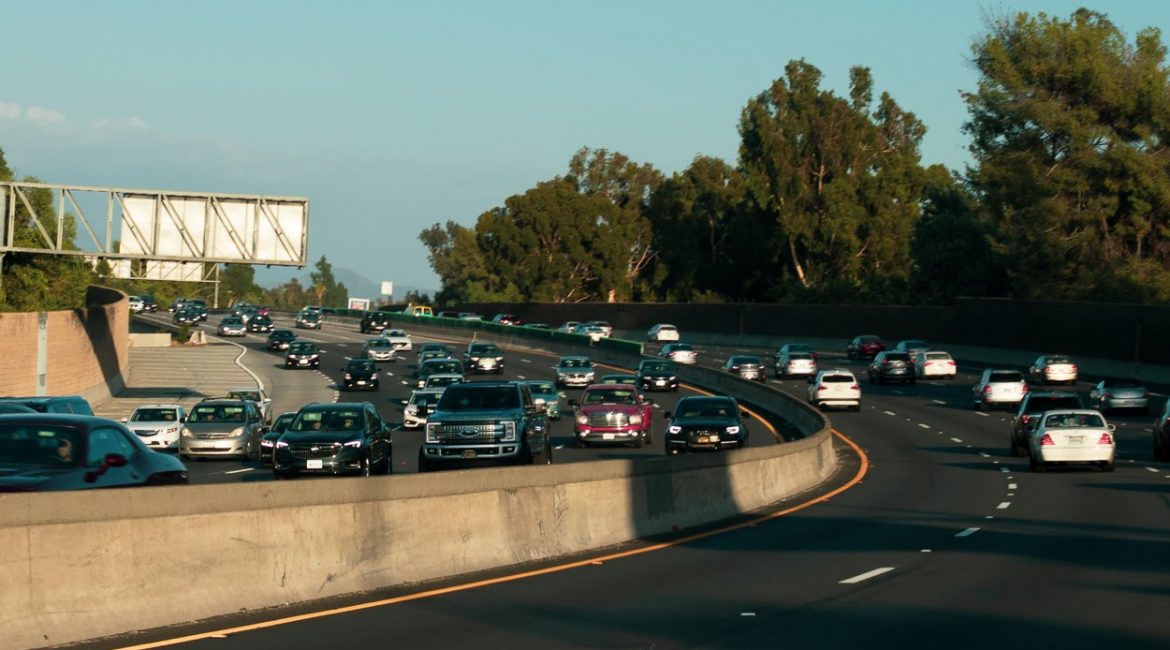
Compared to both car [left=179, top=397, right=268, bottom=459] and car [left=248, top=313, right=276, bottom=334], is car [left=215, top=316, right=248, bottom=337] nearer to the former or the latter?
car [left=248, top=313, right=276, bottom=334]

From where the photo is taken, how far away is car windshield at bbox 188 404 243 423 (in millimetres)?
39125

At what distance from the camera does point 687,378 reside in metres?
71.1

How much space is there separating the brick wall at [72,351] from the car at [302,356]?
9.15 meters

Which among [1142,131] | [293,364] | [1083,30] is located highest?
[1083,30]

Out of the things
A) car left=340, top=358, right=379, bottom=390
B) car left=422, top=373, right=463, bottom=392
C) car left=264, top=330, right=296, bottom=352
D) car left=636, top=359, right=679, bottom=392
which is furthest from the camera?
car left=264, top=330, right=296, bottom=352

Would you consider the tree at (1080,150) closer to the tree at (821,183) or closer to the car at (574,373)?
the car at (574,373)

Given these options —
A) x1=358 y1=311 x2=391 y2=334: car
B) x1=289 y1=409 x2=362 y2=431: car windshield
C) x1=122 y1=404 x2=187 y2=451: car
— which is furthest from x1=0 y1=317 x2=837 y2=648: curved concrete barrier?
x1=358 y1=311 x2=391 y2=334: car

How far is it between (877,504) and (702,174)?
407 feet

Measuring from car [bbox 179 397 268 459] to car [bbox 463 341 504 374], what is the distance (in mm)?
35558

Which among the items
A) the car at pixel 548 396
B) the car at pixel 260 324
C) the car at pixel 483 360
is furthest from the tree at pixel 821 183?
the car at pixel 548 396

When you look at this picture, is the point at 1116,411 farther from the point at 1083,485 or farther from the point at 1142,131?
the point at 1142,131

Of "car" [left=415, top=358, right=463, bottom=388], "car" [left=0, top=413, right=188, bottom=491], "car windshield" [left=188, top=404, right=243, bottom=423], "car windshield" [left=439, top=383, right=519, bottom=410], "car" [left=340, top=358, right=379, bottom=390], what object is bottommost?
"car" [left=340, top=358, right=379, bottom=390]

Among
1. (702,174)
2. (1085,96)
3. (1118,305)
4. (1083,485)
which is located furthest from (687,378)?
(702,174)

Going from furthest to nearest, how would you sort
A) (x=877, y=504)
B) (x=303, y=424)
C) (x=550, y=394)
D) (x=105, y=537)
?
(x=550, y=394), (x=303, y=424), (x=877, y=504), (x=105, y=537)
